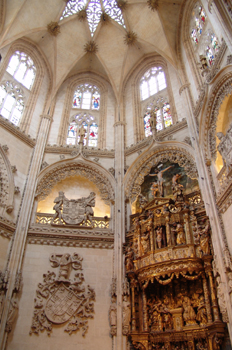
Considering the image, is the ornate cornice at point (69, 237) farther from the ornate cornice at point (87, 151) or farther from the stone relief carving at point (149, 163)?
the ornate cornice at point (87, 151)

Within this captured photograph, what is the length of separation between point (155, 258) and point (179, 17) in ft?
41.7

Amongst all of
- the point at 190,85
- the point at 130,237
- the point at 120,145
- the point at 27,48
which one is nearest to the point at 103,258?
the point at 130,237

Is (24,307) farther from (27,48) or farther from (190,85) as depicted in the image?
(27,48)

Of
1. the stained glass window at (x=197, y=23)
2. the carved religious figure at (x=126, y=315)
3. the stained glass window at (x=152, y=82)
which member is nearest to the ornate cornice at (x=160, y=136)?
the stained glass window at (x=152, y=82)

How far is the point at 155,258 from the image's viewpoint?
10.2 metres

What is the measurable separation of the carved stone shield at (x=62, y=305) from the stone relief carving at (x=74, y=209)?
278 centimetres

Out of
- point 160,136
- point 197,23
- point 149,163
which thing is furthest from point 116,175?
point 197,23

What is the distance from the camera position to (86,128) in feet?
54.6

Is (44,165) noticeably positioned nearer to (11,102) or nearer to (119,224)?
(11,102)

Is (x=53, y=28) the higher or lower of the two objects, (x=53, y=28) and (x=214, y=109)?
the higher

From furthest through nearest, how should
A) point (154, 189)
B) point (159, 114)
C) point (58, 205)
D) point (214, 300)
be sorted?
point (159, 114)
point (58, 205)
point (154, 189)
point (214, 300)

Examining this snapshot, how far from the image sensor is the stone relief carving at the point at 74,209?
41.3ft

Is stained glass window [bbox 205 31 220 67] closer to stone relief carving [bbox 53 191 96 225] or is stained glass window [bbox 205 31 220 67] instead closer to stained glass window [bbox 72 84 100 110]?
stained glass window [bbox 72 84 100 110]

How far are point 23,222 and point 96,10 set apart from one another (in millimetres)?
13451
